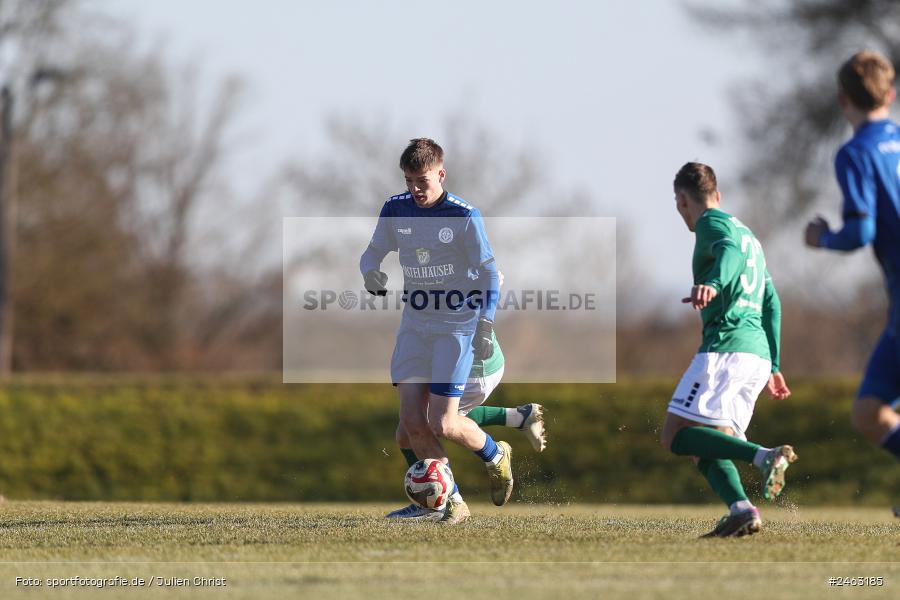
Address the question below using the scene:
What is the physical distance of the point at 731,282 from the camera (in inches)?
288

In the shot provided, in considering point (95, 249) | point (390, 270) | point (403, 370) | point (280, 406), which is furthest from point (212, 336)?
point (403, 370)

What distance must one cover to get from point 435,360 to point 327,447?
1113 centimetres

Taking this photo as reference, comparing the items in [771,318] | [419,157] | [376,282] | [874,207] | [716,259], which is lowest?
[771,318]

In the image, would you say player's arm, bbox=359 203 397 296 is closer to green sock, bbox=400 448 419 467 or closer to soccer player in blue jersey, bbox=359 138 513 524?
soccer player in blue jersey, bbox=359 138 513 524

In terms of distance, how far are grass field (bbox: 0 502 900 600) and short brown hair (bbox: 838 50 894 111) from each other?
88.7 inches

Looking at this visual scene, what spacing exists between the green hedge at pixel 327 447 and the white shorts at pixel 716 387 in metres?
10.6

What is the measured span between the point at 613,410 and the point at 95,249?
17.5m

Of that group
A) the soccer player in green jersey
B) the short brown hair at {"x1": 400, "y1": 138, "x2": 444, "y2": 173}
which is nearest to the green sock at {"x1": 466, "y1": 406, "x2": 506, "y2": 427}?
the short brown hair at {"x1": 400, "y1": 138, "x2": 444, "y2": 173}

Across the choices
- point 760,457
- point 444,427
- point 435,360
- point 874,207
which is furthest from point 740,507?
point 435,360

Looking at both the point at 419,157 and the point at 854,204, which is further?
the point at 419,157

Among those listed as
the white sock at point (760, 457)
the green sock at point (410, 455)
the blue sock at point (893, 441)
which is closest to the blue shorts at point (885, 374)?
the blue sock at point (893, 441)

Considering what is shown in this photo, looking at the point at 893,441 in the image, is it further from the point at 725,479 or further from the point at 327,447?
the point at 327,447

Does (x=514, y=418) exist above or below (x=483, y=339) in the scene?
below

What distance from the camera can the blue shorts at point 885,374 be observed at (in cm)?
625
